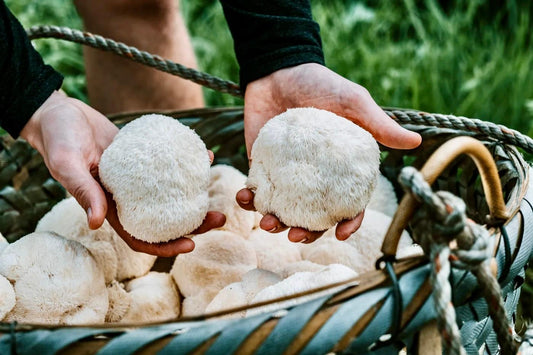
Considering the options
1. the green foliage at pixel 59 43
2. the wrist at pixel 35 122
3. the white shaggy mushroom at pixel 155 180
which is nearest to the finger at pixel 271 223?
the white shaggy mushroom at pixel 155 180

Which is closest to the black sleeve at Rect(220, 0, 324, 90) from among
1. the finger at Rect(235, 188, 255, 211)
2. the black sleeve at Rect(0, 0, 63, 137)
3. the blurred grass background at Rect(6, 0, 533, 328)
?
the finger at Rect(235, 188, 255, 211)

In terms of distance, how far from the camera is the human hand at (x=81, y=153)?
2.99 ft

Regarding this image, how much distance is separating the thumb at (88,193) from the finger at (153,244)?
0.17 ft

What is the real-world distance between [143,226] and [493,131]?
0.61 m

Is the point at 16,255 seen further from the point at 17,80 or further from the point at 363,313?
the point at 363,313

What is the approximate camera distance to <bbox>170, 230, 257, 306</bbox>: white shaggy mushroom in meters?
1.05

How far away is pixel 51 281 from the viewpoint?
0.91 m

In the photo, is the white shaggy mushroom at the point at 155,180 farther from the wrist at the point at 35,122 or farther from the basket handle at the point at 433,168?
the basket handle at the point at 433,168

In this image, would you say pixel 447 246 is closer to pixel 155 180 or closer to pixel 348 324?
pixel 348 324

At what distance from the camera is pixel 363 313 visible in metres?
0.63

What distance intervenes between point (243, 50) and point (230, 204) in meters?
0.33

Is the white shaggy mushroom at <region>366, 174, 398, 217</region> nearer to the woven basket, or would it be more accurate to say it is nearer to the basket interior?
the basket interior

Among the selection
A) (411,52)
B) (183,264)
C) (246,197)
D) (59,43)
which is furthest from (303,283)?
(59,43)

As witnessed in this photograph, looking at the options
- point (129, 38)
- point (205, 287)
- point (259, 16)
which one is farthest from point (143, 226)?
point (129, 38)
